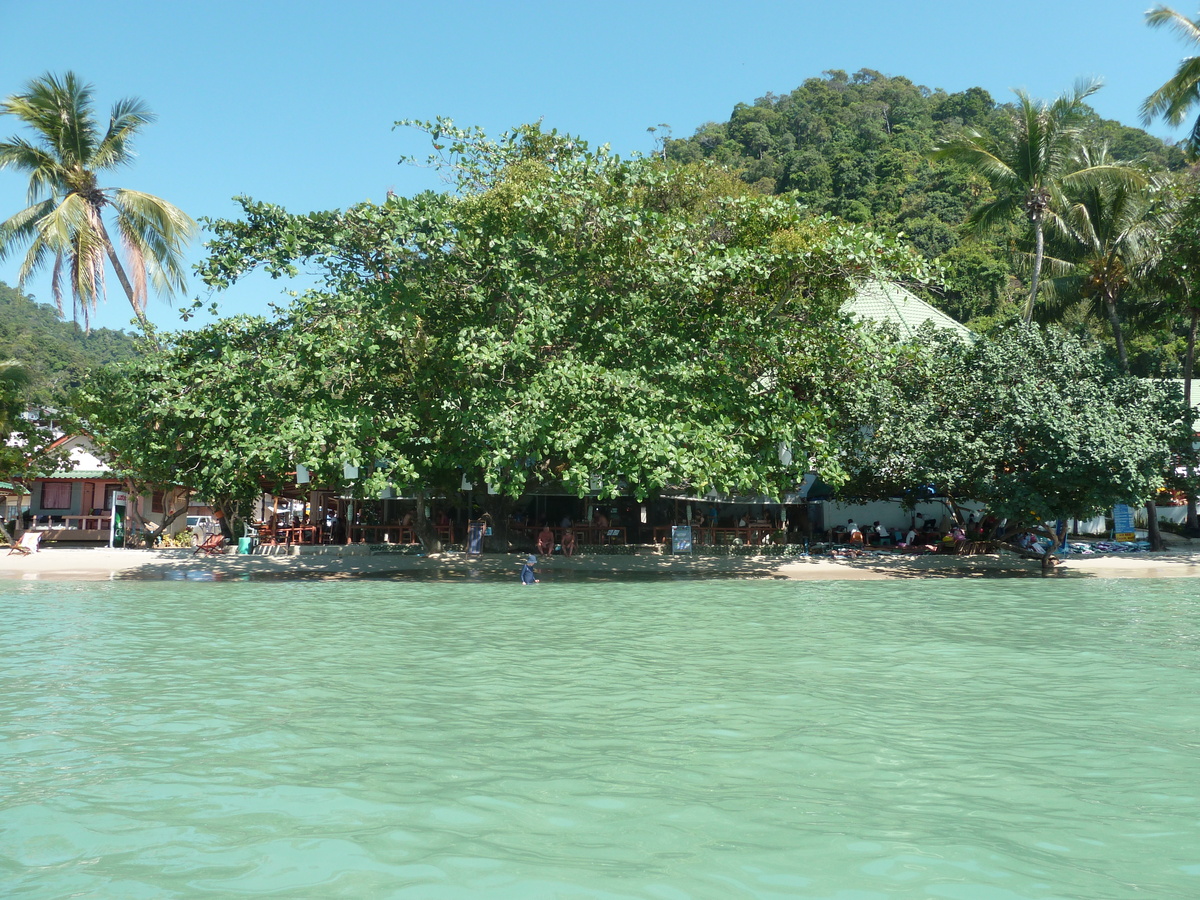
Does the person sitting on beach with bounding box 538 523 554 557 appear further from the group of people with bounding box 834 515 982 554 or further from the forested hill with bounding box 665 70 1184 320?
the forested hill with bounding box 665 70 1184 320

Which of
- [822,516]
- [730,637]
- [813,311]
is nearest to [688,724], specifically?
[730,637]

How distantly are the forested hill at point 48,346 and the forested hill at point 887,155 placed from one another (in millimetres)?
37319

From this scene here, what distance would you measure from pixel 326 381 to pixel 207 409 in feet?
8.63

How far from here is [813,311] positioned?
20.6 metres

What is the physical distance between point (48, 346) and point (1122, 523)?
69654mm

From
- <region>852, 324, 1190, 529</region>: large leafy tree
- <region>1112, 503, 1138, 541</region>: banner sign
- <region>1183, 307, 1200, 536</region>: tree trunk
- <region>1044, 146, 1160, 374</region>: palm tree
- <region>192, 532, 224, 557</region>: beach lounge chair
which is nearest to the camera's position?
<region>852, 324, 1190, 529</region>: large leafy tree

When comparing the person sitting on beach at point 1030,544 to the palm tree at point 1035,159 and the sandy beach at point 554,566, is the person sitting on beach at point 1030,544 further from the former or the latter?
the palm tree at point 1035,159

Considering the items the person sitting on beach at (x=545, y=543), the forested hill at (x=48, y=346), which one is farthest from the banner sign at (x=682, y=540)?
the forested hill at (x=48, y=346)

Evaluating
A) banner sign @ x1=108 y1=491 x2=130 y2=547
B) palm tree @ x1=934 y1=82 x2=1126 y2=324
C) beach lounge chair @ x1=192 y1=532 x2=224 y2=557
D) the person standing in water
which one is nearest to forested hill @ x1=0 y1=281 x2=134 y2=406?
banner sign @ x1=108 y1=491 x2=130 y2=547

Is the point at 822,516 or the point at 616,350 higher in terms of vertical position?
the point at 616,350

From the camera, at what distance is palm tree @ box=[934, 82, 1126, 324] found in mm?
25109

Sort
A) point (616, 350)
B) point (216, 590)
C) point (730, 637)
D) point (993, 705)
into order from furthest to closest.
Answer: point (616, 350)
point (216, 590)
point (730, 637)
point (993, 705)

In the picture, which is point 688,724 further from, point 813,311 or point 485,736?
point 813,311

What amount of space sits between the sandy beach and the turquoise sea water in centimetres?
806
